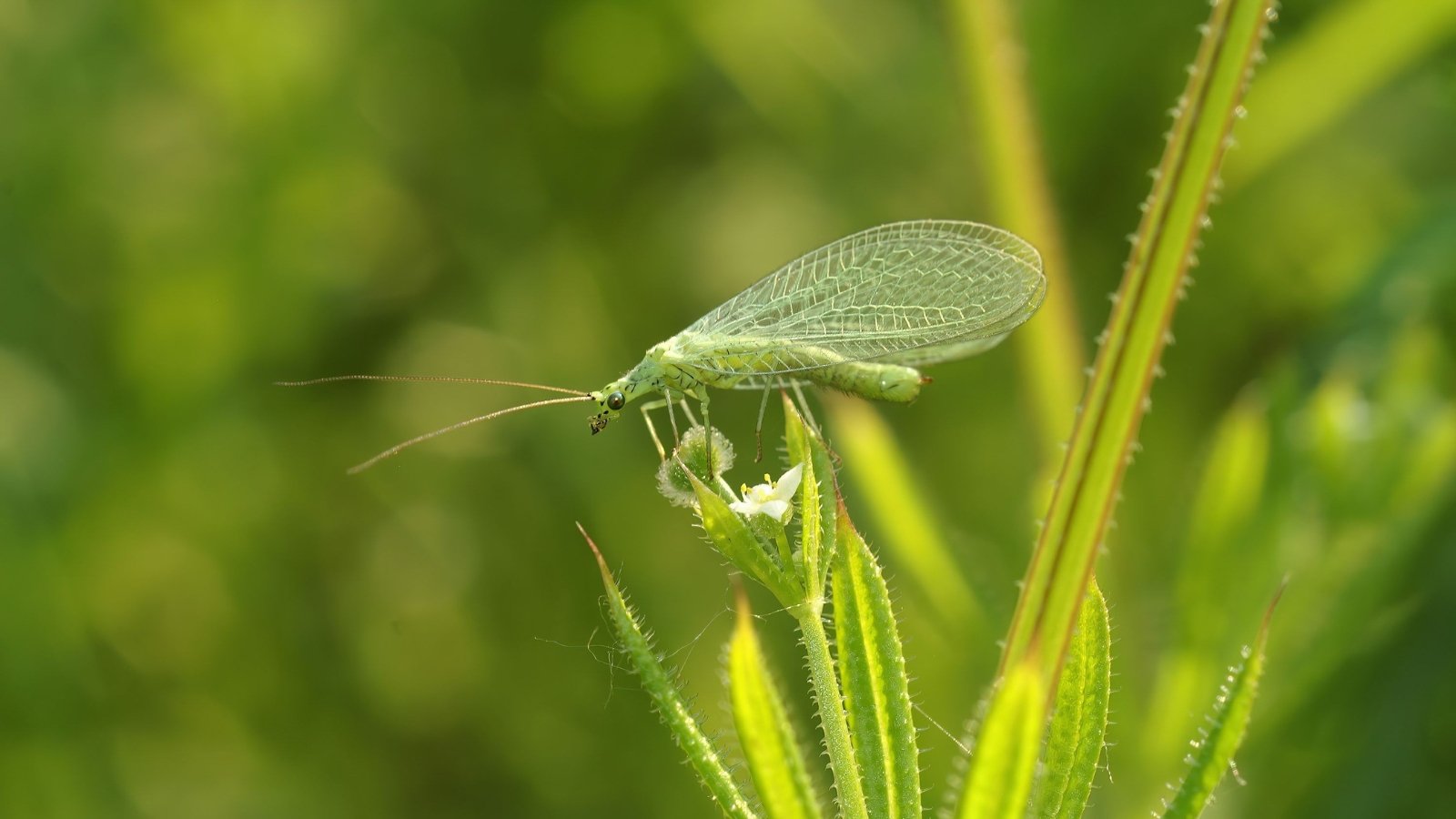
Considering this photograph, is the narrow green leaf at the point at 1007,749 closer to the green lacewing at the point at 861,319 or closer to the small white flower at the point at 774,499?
the small white flower at the point at 774,499

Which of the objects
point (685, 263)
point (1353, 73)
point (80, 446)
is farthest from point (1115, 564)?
point (80, 446)

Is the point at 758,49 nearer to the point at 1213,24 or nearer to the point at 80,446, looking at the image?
the point at 80,446

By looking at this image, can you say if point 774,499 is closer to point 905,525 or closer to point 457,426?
point 457,426

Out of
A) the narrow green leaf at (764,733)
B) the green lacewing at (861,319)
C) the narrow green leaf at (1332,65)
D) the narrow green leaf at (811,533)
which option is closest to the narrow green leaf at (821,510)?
the narrow green leaf at (811,533)

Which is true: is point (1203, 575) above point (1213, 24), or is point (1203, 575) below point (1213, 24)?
below

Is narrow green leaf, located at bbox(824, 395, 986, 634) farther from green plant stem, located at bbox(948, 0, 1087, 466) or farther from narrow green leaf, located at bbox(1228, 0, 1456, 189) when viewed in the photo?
narrow green leaf, located at bbox(1228, 0, 1456, 189)

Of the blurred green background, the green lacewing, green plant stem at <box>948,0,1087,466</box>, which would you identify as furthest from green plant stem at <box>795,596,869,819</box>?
the blurred green background
